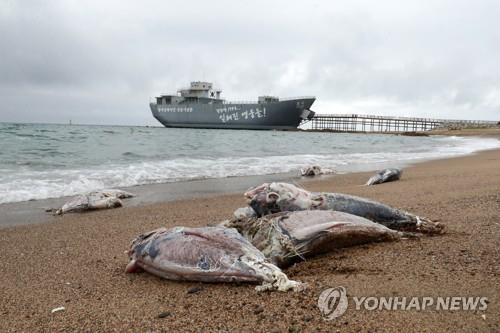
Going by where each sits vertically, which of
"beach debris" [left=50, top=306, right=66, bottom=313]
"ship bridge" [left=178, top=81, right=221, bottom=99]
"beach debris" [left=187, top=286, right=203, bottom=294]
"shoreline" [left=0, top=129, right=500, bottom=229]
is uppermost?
"ship bridge" [left=178, top=81, right=221, bottom=99]

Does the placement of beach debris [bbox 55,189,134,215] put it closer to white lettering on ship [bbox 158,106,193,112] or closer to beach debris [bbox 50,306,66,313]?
beach debris [bbox 50,306,66,313]

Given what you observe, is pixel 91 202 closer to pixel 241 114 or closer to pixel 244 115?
pixel 244 115

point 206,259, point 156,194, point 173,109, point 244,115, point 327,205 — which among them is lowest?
point 156,194

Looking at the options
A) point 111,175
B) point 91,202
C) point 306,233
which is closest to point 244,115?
point 111,175

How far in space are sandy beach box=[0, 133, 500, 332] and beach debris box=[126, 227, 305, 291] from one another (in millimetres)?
64

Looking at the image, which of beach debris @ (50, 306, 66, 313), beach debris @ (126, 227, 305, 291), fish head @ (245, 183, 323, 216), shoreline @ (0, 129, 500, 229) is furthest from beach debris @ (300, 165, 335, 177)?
beach debris @ (50, 306, 66, 313)

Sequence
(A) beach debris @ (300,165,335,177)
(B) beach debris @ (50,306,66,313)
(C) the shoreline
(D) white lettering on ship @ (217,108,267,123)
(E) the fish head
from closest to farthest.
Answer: (B) beach debris @ (50,306,66,313) → (E) the fish head → (C) the shoreline → (A) beach debris @ (300,165,335,177) → (D) white lettering on ship @ (217,108,267,123)

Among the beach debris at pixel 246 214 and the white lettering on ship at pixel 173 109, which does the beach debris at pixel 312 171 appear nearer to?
the beach debris at pixel 246 214

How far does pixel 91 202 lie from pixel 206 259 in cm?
441

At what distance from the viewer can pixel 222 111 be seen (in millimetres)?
62938

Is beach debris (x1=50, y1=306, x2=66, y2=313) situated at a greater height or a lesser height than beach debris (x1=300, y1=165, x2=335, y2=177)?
lesser

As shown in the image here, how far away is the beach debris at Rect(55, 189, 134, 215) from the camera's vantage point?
624 centimetres

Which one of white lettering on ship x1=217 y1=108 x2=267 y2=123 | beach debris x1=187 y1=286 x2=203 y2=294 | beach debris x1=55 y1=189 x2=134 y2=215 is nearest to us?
beach debris x1=187 y1=286 x2=203 y2=294

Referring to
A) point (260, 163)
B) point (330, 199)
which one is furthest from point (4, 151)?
point (330, 199)
